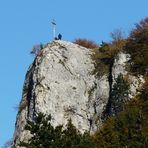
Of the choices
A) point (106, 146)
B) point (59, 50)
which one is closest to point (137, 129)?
point (106, 146)

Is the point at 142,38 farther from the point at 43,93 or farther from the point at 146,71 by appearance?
the point at 43,93

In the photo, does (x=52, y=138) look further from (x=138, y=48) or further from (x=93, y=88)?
(x=138, y=48)

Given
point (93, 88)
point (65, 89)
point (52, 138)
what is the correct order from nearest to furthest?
point (52, 138)
point (65, 89)
point (93, 88)

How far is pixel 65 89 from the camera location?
82688 millimetres

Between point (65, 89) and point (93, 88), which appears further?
point (93, 88)

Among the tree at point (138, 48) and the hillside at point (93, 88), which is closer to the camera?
the hillside at point (93, 88)

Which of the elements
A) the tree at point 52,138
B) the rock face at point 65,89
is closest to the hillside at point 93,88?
the rock face at point 65,89

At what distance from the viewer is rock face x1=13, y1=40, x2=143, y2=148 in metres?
80.9

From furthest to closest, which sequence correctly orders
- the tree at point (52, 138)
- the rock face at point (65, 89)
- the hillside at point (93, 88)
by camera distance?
the rock face at point (65, 89)
the hillside at point (93, 88)
the tree at point (52, 138)

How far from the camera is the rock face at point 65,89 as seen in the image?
80.9 m

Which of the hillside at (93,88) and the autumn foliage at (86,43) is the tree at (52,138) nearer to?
the hillside at (93,88)

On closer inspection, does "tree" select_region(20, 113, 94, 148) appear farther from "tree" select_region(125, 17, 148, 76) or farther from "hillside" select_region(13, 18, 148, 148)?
"tree" select_region(125, 17, 148, 76)

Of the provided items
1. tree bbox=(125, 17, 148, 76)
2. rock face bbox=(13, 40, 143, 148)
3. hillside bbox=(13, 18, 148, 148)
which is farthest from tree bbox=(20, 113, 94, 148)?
tree bbox=(125, 17, 148, 76)

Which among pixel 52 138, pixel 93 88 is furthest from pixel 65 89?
pixel 52 138
